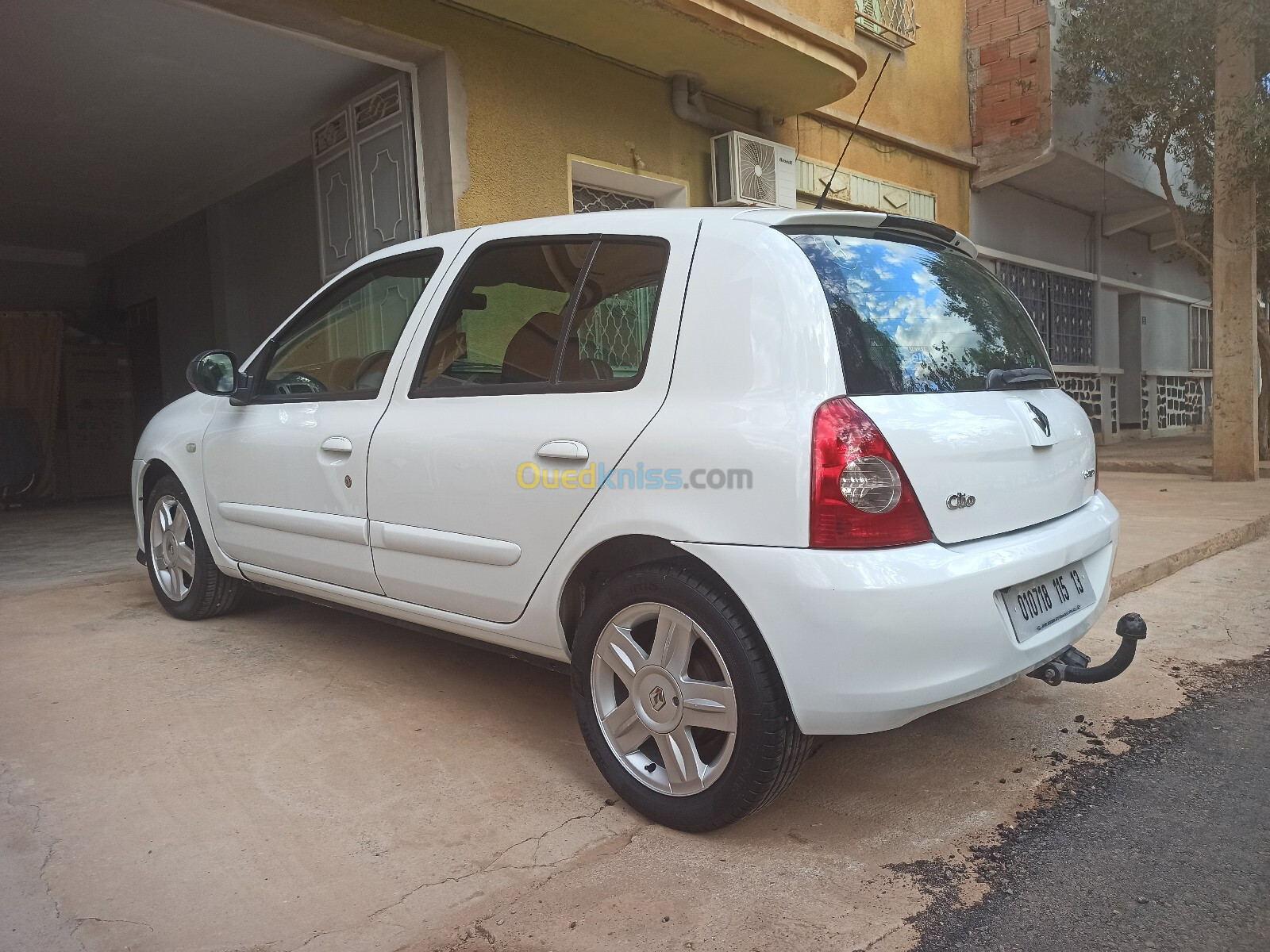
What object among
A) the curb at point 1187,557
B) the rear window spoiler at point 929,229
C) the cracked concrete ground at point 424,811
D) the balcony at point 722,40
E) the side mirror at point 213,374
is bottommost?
the cracked concrete ground at point 424,811

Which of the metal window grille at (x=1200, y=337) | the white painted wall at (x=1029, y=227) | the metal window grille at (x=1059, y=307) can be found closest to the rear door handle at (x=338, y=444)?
the white painted wall at (x=1029, y=227)

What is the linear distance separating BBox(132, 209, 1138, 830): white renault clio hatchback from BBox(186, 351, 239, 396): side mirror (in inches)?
30.3

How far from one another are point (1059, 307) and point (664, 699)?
1325 centimetres

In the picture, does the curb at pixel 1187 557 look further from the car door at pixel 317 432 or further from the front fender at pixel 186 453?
the front fender at pixel 186 453

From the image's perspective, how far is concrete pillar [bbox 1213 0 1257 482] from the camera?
28.7ft

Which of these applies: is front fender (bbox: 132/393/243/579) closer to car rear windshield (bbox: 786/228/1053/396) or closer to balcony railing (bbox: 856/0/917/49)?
car rear windshield (bbox: 786/228/1053/396)

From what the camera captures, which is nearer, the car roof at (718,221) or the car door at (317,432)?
the car roof at (718,221)

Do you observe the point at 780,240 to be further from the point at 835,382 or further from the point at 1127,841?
the point at 1127,841

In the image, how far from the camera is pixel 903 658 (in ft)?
6.75

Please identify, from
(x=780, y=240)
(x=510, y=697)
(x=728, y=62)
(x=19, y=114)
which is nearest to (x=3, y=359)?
(x=19, y=114)

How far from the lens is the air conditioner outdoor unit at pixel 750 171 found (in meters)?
8.09

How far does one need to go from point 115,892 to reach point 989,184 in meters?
12.1

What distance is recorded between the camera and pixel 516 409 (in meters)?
2.72

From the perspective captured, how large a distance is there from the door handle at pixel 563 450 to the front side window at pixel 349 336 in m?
0.92
